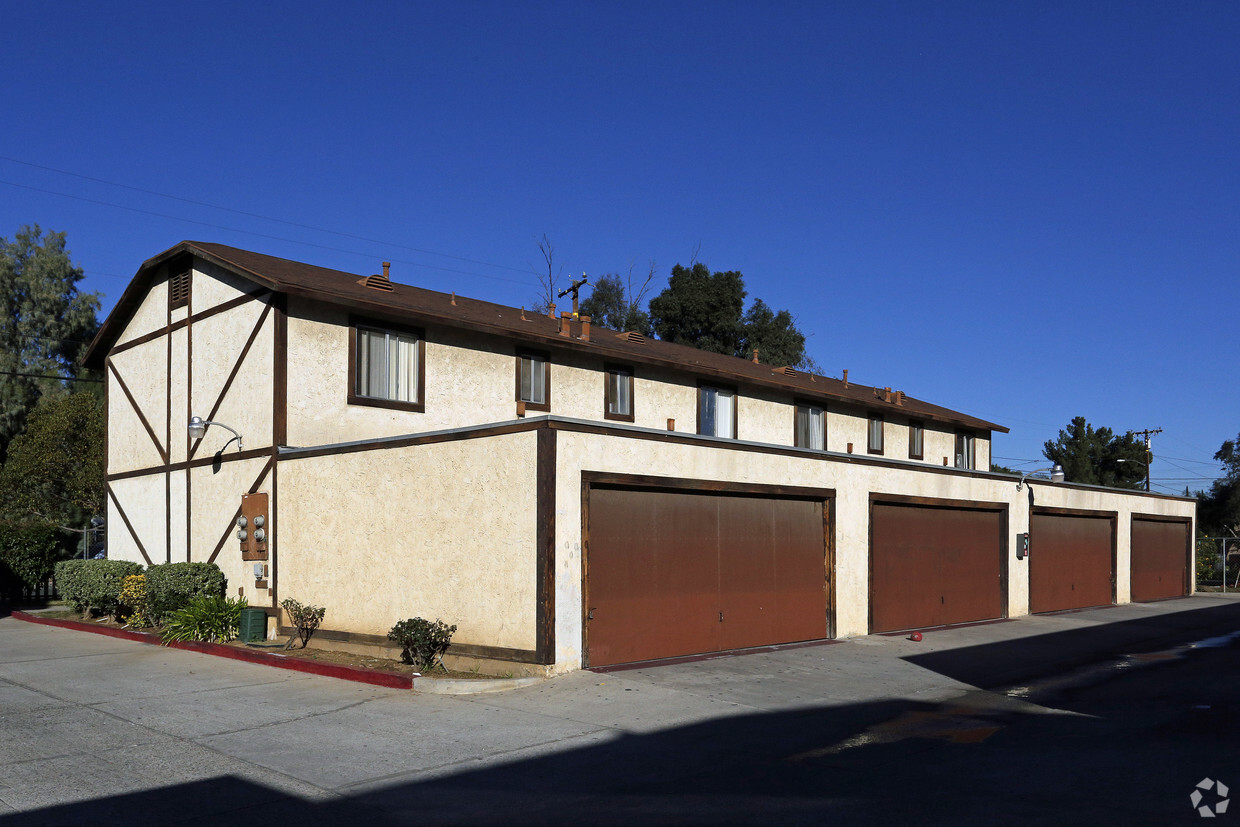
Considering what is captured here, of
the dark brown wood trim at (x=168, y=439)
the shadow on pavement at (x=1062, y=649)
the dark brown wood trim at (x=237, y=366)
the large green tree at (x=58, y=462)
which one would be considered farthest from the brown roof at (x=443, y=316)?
the shadow on pavement at (x=1062, y=649)

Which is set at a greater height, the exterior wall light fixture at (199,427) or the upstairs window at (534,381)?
the upstairs window at (534,381)

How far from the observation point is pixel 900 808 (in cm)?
719

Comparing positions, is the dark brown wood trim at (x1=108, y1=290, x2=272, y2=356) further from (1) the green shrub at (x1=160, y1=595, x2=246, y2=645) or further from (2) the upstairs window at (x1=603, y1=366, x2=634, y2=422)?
(2) the upstairs window at (x1=603, y1=366, x2=634, y2=422)

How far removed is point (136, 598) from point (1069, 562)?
22.2 meters

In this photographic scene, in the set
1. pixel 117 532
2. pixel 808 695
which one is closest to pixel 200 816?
pixel 808 695

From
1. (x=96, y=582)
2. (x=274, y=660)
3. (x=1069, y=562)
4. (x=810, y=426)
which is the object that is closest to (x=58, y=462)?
(x=96, y=582)

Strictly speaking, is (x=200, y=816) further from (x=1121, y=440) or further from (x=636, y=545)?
(x=1121, y=440)

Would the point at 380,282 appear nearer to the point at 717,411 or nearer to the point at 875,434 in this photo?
the point at 717,411

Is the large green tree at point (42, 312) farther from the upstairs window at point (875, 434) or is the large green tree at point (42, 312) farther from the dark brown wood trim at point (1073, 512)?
the dark brown wood trim at point (1073, 512)

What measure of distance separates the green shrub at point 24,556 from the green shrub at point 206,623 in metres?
11.5

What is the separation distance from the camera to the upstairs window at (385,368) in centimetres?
1908

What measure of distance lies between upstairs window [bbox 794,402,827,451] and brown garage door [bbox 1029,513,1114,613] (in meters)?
6.58

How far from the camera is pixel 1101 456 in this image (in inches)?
Answer: 2990

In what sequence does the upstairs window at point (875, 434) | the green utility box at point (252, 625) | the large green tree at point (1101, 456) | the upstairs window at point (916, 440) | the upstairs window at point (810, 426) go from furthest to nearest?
the large green tree at point (1101, 456) → the upstairs window at point (916, 440) → the upstairs window at point (875, 434) → the upstairs window at point (810, 426) → the green utility box at point (252, 625)
